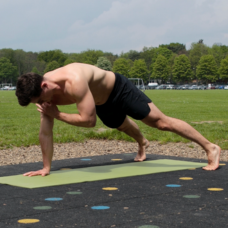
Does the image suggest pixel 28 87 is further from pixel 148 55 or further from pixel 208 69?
pixel 148 55

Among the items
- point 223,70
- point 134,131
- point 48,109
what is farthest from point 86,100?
point 223,70

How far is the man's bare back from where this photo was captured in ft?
14.2

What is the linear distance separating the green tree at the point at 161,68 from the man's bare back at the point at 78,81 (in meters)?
99.2

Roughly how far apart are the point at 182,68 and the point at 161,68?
22.5 ft

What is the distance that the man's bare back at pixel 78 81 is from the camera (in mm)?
4336

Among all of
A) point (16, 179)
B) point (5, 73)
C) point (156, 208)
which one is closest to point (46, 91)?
Result: point (16, 179)

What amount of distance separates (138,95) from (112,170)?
1.02 metres

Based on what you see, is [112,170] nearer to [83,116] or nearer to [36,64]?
[83,116]

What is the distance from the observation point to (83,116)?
4285mm

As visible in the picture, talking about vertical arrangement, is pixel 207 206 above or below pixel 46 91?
below

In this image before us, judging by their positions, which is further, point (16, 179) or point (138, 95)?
point (138, 95)

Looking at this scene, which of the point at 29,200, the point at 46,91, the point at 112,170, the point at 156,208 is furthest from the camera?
the point at 112,170

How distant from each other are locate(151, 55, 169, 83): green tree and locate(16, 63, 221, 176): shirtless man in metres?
98.8

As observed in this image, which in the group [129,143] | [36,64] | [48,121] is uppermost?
[36,64]
